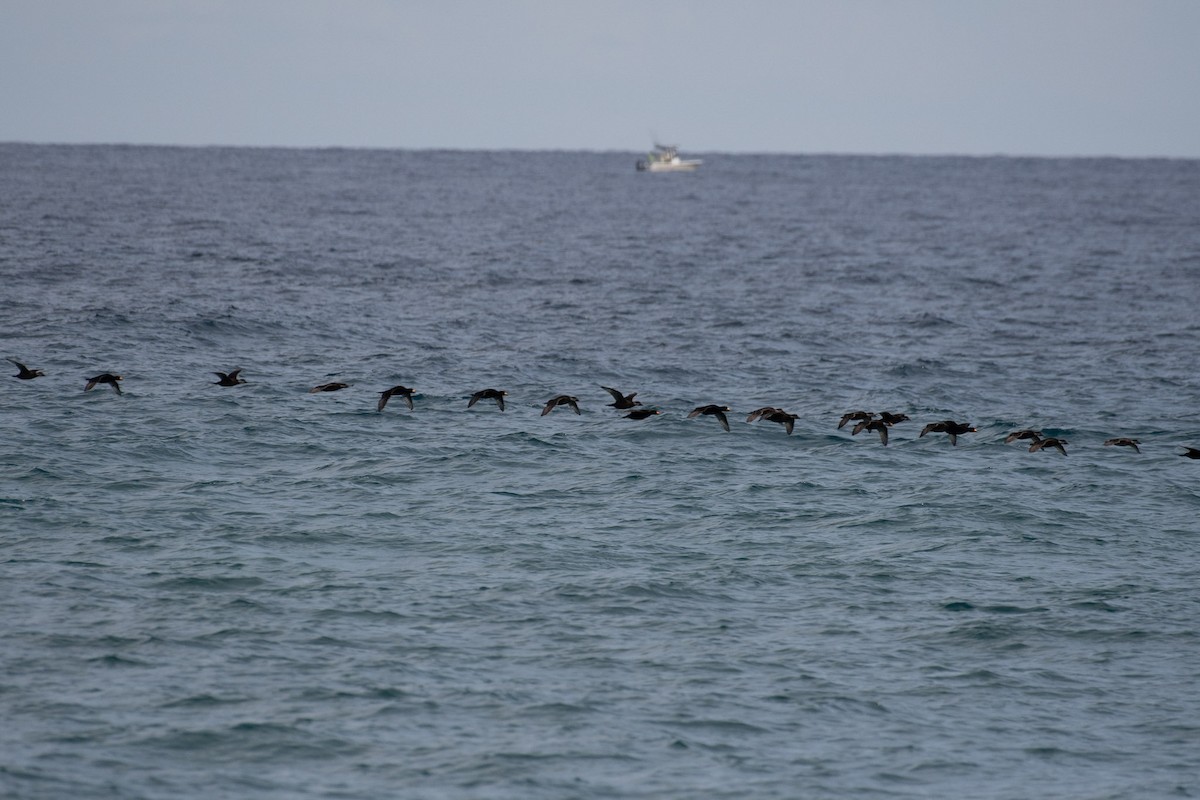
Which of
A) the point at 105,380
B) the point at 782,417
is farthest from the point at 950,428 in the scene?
the point at 105,380

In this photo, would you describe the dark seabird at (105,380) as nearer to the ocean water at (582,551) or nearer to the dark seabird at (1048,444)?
the ocean water at (582,551)

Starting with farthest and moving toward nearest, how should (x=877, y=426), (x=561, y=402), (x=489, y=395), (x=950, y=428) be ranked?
(x=561, y=402) < (x=489, y=395) < (x=877, y=426) < (x=950, y=428)

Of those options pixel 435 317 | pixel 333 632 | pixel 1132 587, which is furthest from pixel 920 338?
pixel 333 632

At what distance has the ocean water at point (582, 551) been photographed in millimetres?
16672

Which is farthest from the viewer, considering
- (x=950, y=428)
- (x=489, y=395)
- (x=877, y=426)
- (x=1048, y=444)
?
(x=489, y=395)

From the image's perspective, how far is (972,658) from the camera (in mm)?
19641

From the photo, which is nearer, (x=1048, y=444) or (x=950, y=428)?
(x=1048, y=444)

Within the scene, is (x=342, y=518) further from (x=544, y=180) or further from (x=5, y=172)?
(x=544, y=180)

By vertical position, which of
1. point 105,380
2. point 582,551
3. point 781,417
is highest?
point 105,380

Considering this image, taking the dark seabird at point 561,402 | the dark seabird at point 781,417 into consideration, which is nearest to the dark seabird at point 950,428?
the dark seabird at point 781,417

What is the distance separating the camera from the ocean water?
656 inches

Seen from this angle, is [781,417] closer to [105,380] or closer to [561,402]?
[561,402]

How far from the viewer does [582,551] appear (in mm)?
23578

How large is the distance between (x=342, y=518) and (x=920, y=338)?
27359 mm
